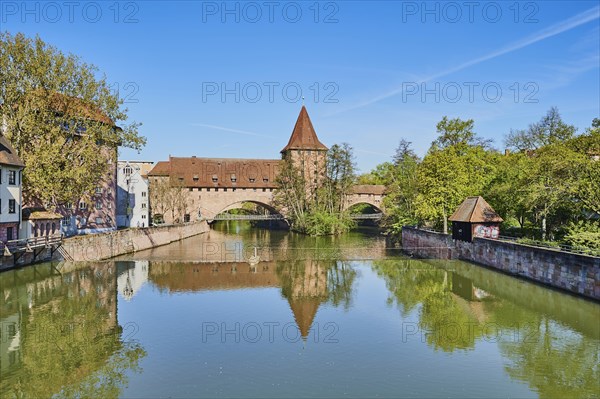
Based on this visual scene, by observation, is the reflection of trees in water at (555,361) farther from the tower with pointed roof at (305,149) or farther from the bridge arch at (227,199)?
the bridge arch at (227,199)

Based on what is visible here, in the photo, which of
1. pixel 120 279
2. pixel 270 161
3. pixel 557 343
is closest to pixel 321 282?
pixel 120 279

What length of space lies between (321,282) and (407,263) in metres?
9.03

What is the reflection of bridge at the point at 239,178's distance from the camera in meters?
66.4

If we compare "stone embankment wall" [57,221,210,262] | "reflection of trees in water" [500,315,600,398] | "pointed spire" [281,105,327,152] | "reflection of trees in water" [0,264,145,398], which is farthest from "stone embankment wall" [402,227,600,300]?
"pointed spire" [281,105,327,152]

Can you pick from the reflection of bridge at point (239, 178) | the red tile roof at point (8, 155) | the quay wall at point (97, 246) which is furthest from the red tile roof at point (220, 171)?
the red tile roof at point (8, 155)

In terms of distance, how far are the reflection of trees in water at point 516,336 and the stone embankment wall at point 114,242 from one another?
19.7 metres

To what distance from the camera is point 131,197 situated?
5262 centimetres

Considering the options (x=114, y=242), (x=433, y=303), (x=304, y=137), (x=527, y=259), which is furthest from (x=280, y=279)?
(x=304, y=137)

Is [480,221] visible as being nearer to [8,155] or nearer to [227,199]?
[8,155]

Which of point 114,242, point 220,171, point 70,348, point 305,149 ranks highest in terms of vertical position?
point 305,149

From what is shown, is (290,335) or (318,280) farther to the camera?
(318,280)

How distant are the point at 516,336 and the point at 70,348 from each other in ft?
43.9

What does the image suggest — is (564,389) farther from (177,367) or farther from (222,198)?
(222,198)

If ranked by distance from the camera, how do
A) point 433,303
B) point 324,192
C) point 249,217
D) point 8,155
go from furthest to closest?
point 249,217
point 324,192
point 8,155
point 433,303
